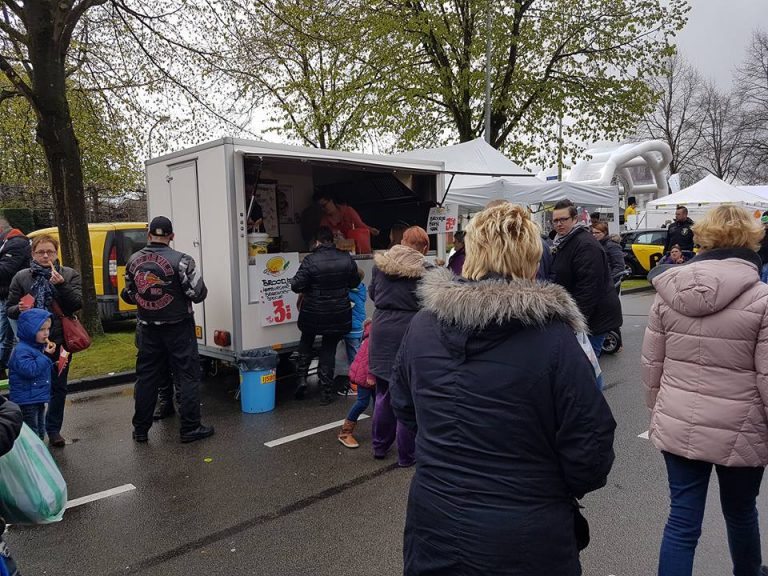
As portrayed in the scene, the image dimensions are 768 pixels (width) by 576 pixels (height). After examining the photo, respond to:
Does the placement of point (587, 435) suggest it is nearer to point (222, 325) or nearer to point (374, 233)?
point (222, 325)

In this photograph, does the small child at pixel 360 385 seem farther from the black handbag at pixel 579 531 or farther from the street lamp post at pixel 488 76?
the street lamp post at pixel 488 76

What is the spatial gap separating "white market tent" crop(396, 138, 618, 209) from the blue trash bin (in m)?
4.71

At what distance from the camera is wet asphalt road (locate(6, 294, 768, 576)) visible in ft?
10.9

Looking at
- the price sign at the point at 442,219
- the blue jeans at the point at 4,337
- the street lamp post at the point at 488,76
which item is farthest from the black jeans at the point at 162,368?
the street lamp post at the point at 488,76

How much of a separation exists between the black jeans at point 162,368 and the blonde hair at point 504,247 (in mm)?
3927

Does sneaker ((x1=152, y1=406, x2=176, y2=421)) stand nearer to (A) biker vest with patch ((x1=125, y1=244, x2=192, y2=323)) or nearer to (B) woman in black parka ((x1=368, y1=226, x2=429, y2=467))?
(A) biker vest with patch ((x1=125, y1=244, x2=192, y2=323))

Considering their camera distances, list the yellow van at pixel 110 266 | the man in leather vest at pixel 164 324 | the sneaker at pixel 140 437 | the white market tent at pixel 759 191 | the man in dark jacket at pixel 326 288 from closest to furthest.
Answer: the man in leather vest at pixel 164 324, the sneaker at pixel 140 437, the man in dark jacket at pixel 326 288, the yellow van at pixel 110 266, the white market tent at pixel 759 191

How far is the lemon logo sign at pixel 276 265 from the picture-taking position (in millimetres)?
6379

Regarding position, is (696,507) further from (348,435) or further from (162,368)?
(162,368)

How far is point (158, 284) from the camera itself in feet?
16.7

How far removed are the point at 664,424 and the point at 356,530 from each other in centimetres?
193

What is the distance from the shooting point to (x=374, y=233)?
29.0 ft

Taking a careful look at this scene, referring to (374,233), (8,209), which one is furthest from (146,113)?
(8,209)

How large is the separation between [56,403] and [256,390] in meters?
1.78
